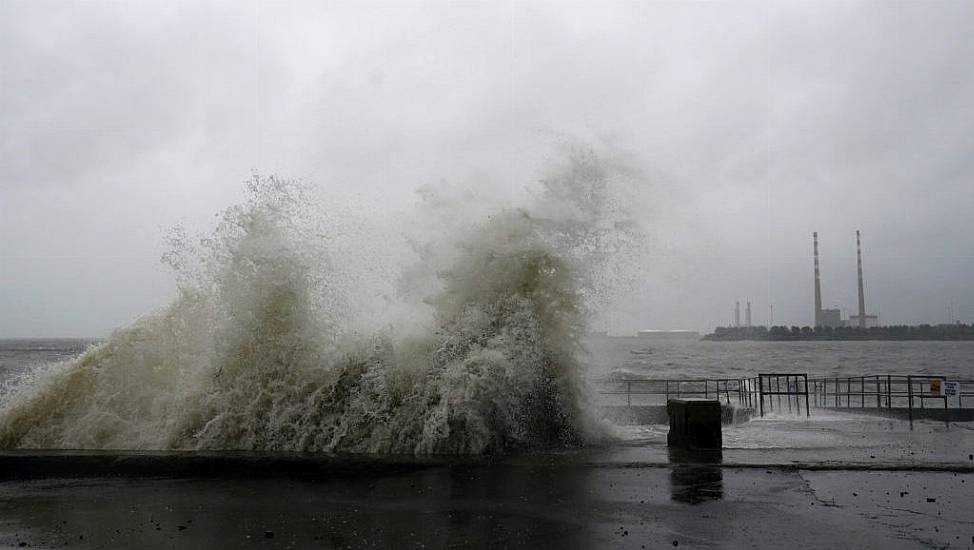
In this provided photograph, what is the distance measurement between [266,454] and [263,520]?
409cm

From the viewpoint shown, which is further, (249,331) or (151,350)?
(151,350)

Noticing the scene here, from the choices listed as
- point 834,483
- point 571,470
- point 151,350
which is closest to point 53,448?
point 151,350

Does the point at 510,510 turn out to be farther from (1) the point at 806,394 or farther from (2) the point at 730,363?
(2) the point at 730,363

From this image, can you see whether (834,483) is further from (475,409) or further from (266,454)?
(266,454)

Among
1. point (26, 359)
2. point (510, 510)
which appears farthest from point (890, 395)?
point (26, 359)

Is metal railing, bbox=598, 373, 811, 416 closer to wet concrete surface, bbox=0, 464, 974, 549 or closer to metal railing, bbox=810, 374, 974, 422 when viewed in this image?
metal railing, bbox=810, 374, 974, 422

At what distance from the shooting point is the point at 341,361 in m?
13.1

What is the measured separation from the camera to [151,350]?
14.5 meters

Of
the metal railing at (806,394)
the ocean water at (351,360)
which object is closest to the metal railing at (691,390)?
the metal railing at (806,394)

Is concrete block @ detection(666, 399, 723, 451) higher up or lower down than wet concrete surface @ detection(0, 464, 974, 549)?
higher up

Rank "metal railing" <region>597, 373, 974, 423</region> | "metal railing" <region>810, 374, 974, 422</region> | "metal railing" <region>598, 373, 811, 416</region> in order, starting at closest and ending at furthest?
"metal railing" <region>810, 374, 974, 422</region> → "metal railing" <region>597, 373, 974, 423</region> → "metal railing" <region>598, 373, 811, 416</region>

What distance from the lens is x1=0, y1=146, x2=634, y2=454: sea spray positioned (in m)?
11.9

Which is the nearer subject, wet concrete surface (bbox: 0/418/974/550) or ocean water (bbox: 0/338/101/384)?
wet concrete surface (bbox: 0/418/974/550)

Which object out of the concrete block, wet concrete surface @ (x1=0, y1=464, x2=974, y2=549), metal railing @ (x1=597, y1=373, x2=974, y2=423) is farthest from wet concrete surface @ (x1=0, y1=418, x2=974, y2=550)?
metal railing @ (x1=597, y1=373, x2=974, y2=423)
